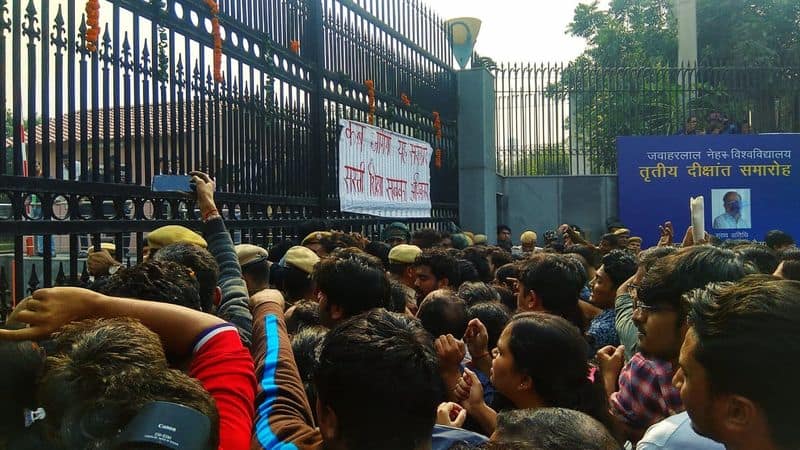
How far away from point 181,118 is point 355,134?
313cm

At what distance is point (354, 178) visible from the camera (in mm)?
7906

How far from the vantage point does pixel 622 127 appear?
46.3 ft

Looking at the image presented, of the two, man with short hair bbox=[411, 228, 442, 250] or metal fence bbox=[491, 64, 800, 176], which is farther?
metal fence bbox=[491, 64, 800, 176]

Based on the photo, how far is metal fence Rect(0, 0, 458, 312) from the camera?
3.63 m

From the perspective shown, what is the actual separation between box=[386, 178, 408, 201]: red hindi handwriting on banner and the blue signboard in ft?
16.5

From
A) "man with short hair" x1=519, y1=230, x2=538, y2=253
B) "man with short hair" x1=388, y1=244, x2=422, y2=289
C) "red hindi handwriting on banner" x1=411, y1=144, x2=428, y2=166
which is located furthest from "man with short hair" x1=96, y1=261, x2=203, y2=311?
"red hindi handwriting on banner" x1=411, y1=144, x2=428, y2=166

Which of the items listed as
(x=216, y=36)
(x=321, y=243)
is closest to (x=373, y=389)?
(x=321, y=243)

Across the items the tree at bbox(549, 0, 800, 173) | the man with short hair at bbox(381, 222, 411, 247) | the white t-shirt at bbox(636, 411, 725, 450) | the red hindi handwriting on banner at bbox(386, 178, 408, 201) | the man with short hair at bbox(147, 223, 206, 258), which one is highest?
the tree at bbox(549, 0, 800, 173)

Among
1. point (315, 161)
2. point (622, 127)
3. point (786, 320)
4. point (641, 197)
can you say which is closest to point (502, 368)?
point (786, 320)

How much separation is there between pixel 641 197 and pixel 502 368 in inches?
440

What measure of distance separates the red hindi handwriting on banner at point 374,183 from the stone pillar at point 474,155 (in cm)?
365

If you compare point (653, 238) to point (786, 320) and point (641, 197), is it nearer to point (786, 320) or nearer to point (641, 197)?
point (641, 197)

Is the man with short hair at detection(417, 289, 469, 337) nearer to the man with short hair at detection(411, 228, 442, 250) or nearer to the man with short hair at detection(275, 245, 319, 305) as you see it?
the man with short hair at detection(275, 245, 319, 305)

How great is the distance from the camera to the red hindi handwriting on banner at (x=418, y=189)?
9.77m
